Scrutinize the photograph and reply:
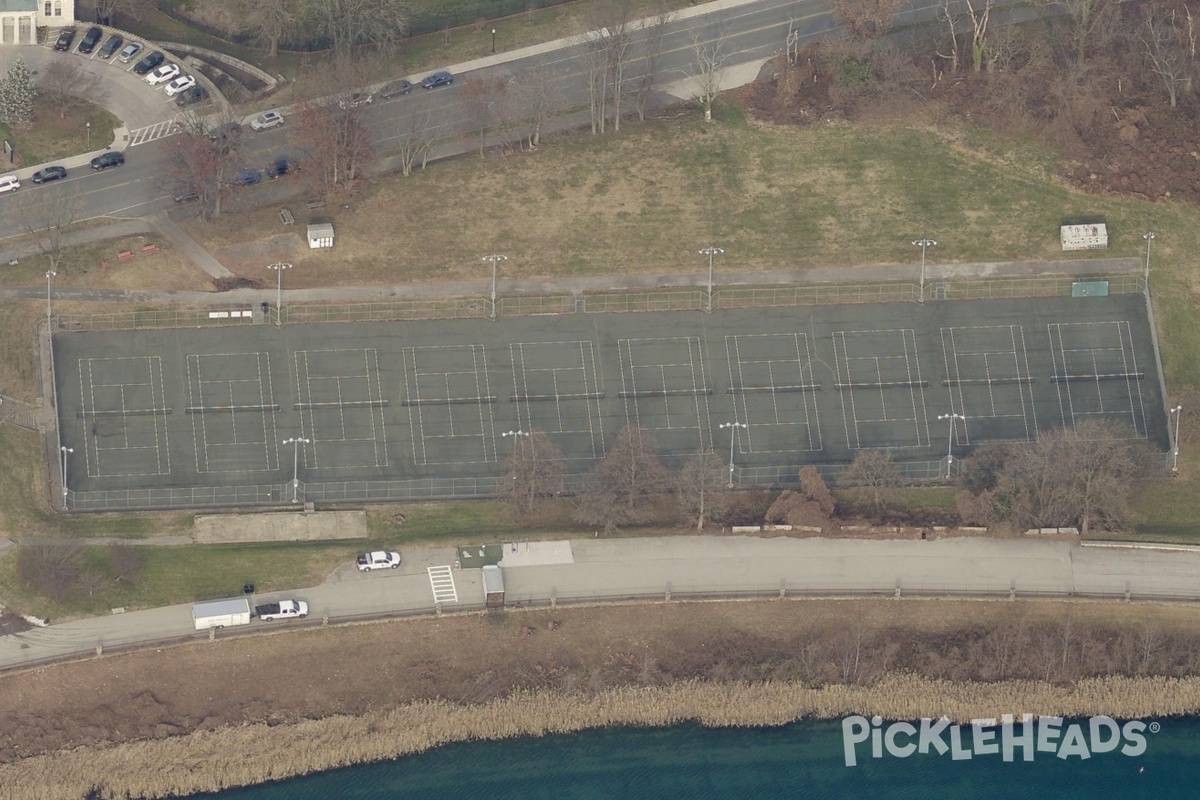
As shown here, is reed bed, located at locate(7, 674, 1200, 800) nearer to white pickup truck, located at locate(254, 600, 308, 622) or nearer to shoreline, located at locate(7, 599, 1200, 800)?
shoreline, located at locate(7, 599, 1200, 800)

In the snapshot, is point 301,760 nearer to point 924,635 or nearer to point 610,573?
point 610,573

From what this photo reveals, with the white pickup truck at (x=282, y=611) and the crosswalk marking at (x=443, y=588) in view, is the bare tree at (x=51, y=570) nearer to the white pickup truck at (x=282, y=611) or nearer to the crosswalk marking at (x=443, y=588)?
the white pickup truck at (x=282, y=611)

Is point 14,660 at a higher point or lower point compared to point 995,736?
higher

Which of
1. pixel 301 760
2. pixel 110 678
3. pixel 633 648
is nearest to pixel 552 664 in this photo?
pixel 633 648

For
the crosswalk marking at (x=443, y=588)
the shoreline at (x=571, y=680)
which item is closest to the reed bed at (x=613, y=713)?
the shoreline at (x=571, y=680)

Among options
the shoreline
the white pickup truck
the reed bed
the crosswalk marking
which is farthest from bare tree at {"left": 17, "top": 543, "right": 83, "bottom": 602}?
the crosswalk marking

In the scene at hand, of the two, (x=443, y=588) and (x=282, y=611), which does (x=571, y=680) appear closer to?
(x=443, y=588)

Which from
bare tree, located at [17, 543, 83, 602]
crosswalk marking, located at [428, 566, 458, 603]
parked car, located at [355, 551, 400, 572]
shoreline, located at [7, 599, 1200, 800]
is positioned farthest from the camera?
parked car, located at [355, 551, 400, 572]

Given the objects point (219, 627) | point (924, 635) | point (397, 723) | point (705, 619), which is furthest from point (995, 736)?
point (219, 627)
